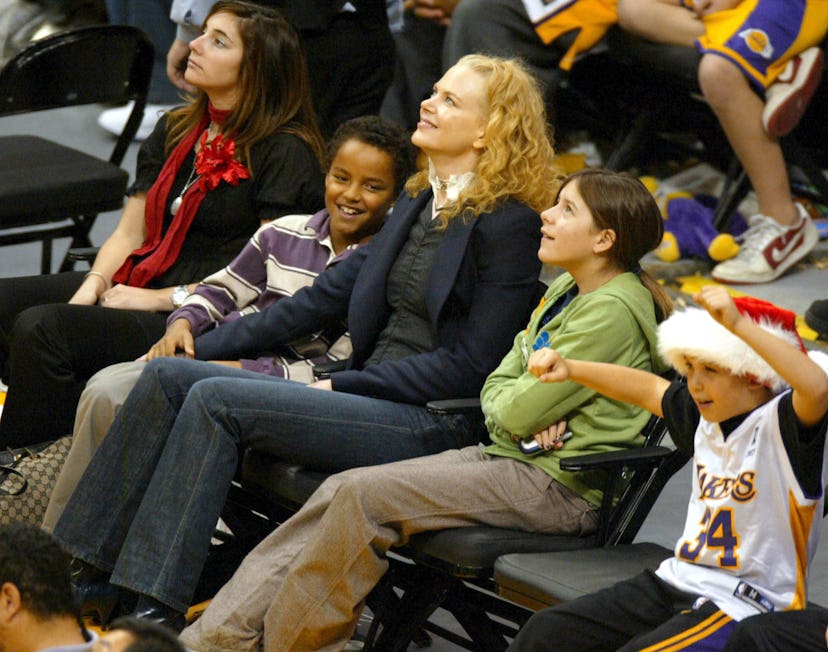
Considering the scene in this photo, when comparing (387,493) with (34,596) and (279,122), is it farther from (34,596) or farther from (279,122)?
(279,122)

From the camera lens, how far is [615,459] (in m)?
3.16

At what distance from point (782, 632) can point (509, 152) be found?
150 cm

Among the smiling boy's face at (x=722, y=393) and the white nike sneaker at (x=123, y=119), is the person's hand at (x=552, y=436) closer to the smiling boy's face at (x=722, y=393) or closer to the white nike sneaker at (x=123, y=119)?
the smiling boy's face at (x=722, y=393)

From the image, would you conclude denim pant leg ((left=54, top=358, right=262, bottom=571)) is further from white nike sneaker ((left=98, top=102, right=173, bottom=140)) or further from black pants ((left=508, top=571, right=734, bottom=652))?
white nike sneaker ((left=98, top=102, right=173, bottom=140))

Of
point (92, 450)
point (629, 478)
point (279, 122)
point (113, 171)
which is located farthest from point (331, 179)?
point (113, 171)

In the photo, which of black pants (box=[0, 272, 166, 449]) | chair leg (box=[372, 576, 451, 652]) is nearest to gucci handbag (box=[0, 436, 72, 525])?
black pants (box=[0, 272, 166, 449])

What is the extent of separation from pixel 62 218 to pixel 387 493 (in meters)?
2.52

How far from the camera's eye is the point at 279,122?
4.37 meters

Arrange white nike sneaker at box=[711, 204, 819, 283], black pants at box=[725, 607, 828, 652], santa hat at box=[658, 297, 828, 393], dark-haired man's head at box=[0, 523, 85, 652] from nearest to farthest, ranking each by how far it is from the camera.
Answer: dark-haired man's head at box=[0, 523, 85, 652] → black pants at box=[725, 607, 828, 652] → santa hat at box=[658, 297, 828, 393] → white nike sneaker at box=[711, 204, 819, 283]

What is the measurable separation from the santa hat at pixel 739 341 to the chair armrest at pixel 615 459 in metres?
0.28

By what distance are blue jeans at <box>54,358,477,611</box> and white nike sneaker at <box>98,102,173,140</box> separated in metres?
3.99

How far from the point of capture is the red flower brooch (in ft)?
14.2

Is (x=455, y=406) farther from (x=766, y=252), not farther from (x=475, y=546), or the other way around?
(x=766, y=252)

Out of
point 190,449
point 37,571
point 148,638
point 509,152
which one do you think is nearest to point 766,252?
point 509,152
